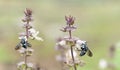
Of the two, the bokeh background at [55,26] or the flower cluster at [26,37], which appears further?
the bokeh background at [55,26]

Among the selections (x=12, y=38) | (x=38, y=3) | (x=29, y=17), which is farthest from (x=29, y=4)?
(x=29, y=17)

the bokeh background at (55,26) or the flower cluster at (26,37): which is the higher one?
the flower cluster at (26,37)

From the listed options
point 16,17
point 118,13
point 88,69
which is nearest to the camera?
point 88,69

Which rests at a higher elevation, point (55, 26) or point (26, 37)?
point (26, 37)

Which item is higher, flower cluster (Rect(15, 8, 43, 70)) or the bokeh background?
flower cluster (Rect(15, 8, 43, 70))

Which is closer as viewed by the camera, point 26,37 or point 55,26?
point 26,37

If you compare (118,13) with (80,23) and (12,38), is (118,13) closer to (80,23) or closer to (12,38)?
(80,23)

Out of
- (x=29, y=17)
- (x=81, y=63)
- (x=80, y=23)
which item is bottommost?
(x=80, y=23)

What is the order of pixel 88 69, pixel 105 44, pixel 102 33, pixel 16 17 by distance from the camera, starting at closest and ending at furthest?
1. pixel 88 69
2. pixel 105 44
3. pixel 102 33
4. pixel 16 17
